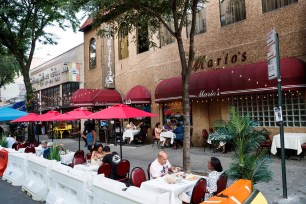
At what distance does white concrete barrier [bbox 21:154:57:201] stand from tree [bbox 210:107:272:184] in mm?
4584

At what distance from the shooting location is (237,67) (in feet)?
40.9

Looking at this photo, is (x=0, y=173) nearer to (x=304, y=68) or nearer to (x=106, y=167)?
(x=106, y=167)

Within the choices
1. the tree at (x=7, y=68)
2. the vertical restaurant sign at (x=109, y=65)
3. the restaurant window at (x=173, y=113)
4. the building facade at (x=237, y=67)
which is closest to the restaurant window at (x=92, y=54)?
the vertical restaurant sign at (x=109, y=65)

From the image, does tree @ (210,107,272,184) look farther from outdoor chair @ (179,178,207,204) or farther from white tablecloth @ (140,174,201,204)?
white tablecloth @ (140,174,201,204)

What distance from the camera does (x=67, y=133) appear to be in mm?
25703

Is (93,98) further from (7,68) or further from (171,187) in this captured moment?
(7,68)

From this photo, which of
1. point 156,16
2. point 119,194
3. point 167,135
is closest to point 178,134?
point 167,135

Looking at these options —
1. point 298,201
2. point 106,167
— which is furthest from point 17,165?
point 298,201

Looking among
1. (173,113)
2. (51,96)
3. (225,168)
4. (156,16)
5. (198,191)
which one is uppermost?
(156,16)

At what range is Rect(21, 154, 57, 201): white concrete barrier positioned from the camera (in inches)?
295

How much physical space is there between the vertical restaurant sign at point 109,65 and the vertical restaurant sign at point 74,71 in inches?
167

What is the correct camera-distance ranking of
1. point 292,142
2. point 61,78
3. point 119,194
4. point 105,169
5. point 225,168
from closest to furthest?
1. point 119,194
2. point 105,169
3. point 225,168
4. point 292,142
5. point 61,78

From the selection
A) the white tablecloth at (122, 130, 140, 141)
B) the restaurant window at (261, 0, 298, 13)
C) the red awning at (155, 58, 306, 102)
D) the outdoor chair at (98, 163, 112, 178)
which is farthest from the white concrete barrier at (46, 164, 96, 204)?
the restaurant window at (261, 0, 298, 13)

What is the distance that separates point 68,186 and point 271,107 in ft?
31.0
